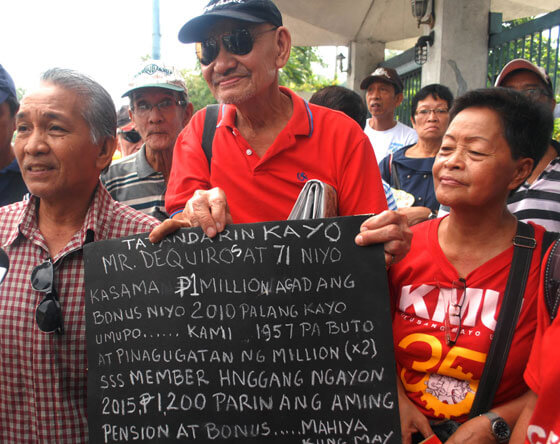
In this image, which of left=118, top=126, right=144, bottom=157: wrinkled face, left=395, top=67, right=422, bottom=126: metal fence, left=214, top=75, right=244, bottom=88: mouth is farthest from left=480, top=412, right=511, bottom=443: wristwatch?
left=395, top=67, right=422, bottom=126: metal fence

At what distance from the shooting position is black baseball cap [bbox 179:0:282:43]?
2.01 metres

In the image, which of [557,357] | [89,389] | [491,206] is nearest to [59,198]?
[89,389]

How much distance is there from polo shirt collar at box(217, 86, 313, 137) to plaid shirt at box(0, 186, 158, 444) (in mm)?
730

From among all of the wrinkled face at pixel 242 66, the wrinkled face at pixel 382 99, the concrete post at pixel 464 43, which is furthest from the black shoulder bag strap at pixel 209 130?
the concrete post at pixel 464 43

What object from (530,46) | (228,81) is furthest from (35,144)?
(530,46)

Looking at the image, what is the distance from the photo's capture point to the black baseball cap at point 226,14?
201 cm

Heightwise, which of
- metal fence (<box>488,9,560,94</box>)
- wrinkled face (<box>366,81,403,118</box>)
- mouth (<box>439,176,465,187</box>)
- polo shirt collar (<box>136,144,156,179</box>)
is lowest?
mouth (<box>439,176,465,187</box>)

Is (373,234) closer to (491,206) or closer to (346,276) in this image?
(346,276)

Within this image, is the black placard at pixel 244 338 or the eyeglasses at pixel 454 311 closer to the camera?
the black placard at pixel 244 338

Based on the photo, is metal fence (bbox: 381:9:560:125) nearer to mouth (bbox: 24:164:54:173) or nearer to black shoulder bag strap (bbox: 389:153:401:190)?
black shoulder bag strap (bbox: 389:153:401:190)

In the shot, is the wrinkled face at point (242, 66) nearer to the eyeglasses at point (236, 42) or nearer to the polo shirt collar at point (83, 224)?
the eyeglasses at point (236, 42)

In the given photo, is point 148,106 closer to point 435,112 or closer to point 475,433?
point 435,112

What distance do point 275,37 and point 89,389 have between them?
5.11 ft

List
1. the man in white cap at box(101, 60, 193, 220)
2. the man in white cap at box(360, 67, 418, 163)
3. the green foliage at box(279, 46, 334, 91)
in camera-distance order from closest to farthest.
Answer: the man in white cap at box(101, 60, 193, 220) < the man in white cap at box(360, 67, 418, 163) < the green foliage at box(279, 46, 334, 91)
